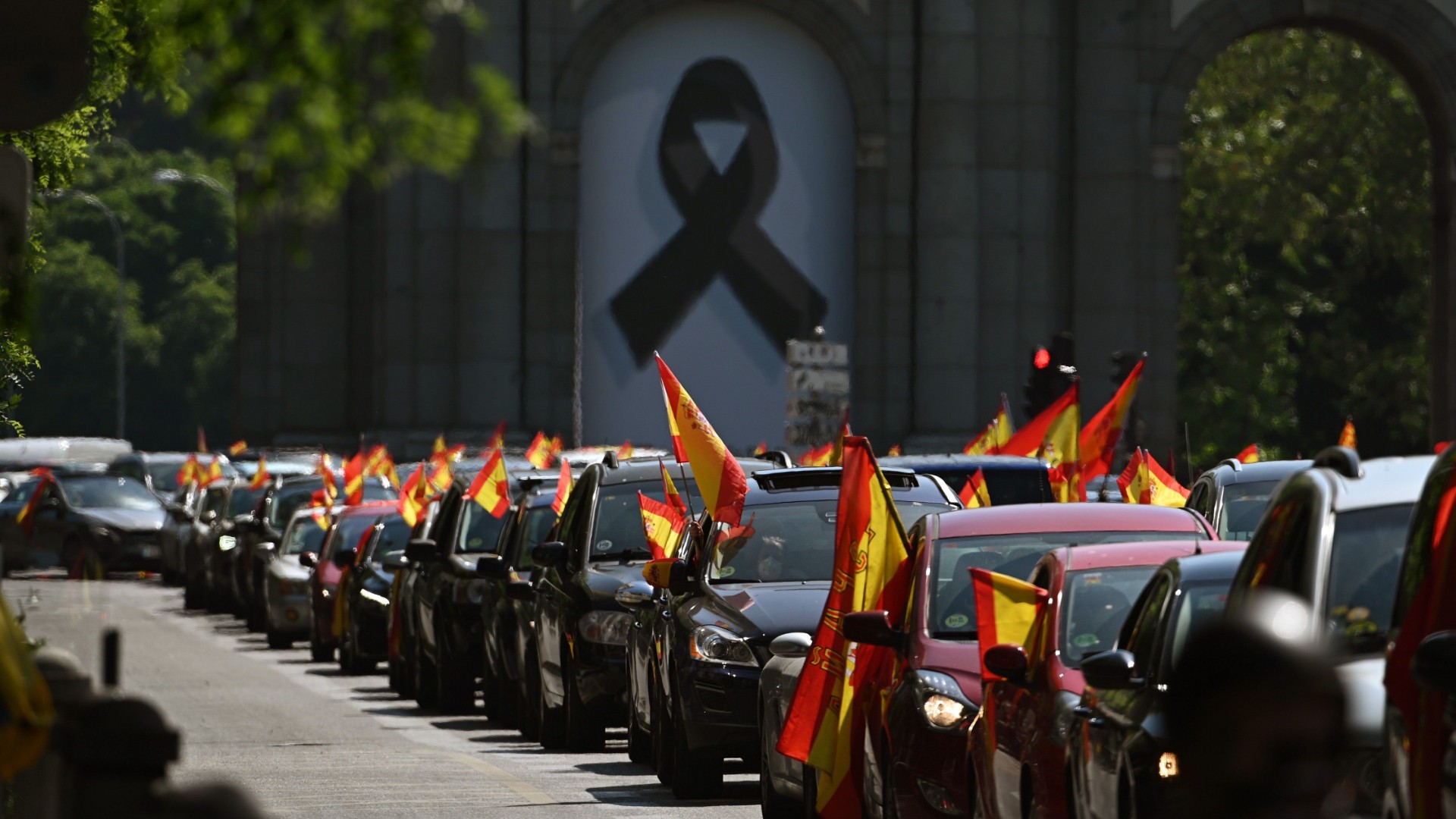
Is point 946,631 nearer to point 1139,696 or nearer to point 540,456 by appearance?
point 1139,696

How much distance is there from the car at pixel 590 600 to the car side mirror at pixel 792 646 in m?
4.32

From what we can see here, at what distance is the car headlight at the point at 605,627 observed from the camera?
17.7 metres

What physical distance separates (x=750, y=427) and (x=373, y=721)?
25330 mm

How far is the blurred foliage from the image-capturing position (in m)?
61.1

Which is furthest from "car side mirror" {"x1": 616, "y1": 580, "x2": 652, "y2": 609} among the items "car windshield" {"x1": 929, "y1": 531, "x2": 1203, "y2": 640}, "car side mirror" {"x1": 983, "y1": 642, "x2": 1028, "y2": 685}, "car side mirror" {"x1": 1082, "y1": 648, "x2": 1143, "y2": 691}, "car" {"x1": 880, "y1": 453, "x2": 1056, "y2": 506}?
"car side mirror" {"x1": 1082, "y1": 648, "x2": 1143, "y2": 691}

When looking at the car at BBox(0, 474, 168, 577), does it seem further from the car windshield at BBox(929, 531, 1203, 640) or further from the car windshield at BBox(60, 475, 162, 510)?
the car windshield at BBox(929, 531, 1203, 640)

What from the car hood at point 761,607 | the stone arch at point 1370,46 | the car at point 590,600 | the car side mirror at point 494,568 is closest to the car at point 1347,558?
the car hood at point 761,607

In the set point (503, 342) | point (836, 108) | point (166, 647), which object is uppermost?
point (836, 108)

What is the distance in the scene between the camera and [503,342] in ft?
154

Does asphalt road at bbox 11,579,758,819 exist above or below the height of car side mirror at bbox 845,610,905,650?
below

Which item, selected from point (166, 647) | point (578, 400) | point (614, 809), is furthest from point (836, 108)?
point (614, 809)

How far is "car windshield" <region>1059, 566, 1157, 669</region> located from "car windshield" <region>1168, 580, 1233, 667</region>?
48.4 inches

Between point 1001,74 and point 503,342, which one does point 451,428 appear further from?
point 1001,74

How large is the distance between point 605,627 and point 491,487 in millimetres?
5388
